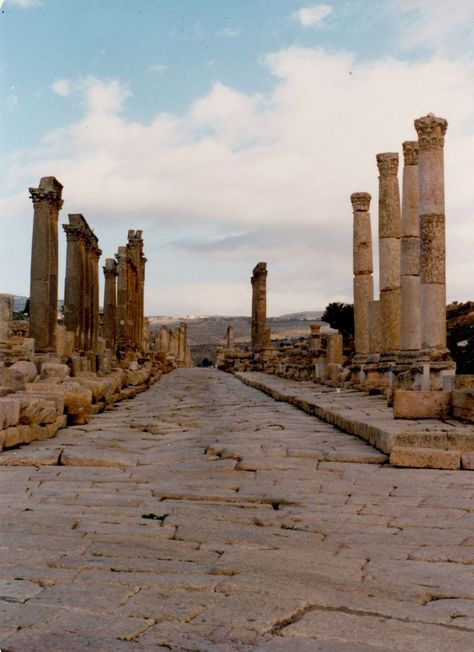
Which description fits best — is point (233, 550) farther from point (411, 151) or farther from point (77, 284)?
point (77, 284)

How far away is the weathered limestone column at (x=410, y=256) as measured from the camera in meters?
16.1

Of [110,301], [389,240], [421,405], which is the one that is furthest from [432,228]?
[110,301]

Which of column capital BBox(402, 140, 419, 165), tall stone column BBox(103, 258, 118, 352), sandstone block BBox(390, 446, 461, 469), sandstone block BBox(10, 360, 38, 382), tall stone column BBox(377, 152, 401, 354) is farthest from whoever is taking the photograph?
tall stone column BBox(103, 258, 118, 352)

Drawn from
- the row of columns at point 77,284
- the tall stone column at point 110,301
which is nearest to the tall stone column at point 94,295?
the row of columns at point 77,284

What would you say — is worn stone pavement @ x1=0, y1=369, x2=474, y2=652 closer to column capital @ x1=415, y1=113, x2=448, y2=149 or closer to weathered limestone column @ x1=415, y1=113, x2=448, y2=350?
weathered limestone column @ x1=415, y1=113, x2=448, y2=350

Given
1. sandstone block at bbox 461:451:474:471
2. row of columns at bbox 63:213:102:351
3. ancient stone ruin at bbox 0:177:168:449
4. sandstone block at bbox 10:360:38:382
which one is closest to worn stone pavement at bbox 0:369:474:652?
sandstone block at bbox 461:451:474:471

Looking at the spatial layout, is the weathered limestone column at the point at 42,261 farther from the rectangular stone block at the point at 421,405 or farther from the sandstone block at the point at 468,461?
the sandstone block at the point at 468,461

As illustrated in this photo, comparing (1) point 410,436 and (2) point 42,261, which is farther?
(2) point 42,261

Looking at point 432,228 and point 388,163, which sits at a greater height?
point 388,163

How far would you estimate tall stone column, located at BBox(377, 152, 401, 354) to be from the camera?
17.8 m

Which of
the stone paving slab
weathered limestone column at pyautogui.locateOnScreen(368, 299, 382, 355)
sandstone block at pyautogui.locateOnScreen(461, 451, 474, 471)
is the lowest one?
sandstone block at pyautogui.locateOnScreen(461, 451, 474, 471)

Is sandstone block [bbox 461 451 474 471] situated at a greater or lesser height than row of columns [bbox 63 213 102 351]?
lesser

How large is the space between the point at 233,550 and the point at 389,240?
47.4 feet

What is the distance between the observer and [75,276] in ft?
78.4
